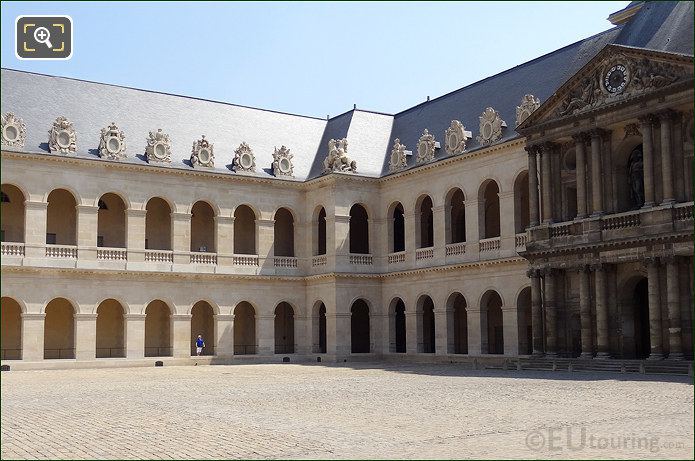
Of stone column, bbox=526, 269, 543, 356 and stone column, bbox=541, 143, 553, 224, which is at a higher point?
stone column, bbox=541, 143, 553, 224

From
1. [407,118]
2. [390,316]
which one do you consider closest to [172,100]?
[407,118]

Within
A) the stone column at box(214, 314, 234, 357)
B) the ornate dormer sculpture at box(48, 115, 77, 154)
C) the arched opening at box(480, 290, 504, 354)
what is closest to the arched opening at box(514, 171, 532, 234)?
the arched opening at box(480, 290, 504, 354)

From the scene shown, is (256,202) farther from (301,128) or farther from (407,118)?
(407,118)

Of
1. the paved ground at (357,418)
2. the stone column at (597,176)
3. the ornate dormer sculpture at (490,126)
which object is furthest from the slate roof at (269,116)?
the paved ground at (357,418)

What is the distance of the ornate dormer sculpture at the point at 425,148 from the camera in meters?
48.8

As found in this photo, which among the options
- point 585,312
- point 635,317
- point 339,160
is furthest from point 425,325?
point 635,317

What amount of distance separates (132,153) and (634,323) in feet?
94.8

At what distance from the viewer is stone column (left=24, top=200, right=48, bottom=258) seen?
148 feet

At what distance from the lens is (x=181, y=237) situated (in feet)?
163

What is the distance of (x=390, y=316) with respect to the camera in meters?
51.9

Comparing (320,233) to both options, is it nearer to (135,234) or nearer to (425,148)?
(425,148)

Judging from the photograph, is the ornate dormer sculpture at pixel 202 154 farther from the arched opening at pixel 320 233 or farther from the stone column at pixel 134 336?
the stone column at pixel 134 336

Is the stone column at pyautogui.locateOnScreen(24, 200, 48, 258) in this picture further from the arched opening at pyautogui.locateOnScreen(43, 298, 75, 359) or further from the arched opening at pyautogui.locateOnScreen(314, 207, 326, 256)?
the arched opening at pyautogui.locateOnScreen(314, 207, 326, 256)

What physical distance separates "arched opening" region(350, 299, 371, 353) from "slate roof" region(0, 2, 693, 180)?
935 centimetres
